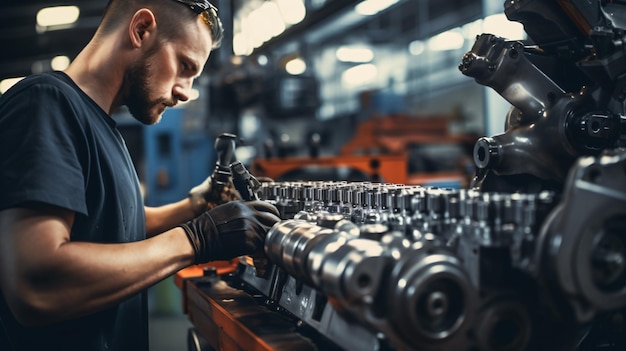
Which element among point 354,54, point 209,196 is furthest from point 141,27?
point 354,54

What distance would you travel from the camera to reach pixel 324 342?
0.98 meters

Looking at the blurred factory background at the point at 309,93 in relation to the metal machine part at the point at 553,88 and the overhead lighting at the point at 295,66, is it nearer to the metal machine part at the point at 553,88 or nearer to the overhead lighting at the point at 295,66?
the overhead lighting at the point at 295,66

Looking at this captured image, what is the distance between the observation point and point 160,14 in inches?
55.1

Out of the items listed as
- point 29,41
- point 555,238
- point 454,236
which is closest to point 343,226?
point 454,236

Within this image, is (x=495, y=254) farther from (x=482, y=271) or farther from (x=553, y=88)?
(x=553, y=88)

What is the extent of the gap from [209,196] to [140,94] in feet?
1.38

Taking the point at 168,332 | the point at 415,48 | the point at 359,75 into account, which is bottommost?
the point at 168,332

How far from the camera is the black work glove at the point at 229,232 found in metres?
1.16

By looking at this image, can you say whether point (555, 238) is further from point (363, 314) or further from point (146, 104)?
point (146, 104)

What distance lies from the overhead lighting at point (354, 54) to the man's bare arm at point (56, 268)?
996cm

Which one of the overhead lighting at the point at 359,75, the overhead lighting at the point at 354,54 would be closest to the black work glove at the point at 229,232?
the overhead lighting at the point at 354,54

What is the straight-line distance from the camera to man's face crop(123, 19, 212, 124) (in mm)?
1414

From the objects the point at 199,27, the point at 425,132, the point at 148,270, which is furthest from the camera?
the point at 425,132

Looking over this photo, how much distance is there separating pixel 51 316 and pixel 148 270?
189 mm
